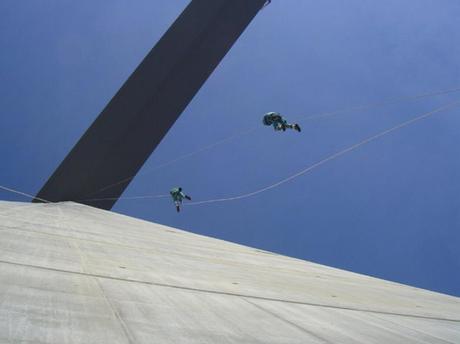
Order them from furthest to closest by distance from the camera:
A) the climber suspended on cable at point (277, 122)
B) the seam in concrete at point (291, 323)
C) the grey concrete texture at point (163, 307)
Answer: the climber suspended on cable at point (277, 122) → the seam in concrete at point (291, 323) → the grey concrete texture at point (163, 307)

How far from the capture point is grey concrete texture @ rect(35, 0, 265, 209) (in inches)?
507

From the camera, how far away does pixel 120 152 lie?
43.5 ft

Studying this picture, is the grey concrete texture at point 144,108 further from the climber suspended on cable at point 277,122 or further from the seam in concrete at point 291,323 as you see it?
the seam in concrete at point 291,323

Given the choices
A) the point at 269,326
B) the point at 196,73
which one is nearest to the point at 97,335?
the point at 269,326

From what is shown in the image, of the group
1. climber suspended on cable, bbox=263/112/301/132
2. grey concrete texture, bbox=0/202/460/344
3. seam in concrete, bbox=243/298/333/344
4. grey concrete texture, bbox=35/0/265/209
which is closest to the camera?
grey concrete texture, bbox=0/202/460/344

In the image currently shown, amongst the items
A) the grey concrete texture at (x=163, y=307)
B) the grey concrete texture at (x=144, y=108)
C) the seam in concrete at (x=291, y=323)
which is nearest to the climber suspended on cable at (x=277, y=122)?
the grey concrete texture at (x=144, y=108)

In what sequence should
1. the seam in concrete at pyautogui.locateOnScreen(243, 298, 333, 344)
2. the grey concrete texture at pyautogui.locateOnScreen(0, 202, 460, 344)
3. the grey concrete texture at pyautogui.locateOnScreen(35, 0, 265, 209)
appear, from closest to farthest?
the grey concrete texture at pyautogui.locateOnScreen(0, 202, 460, 344) < the seam in concrete at pyautogui.locateOnScreen(243, 298, 333, 344) < the grey concrete texture at pyautogui.locateOnScreen(35, 0, 265, 209)

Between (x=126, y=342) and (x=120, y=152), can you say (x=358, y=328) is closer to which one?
(x=126, y=342)

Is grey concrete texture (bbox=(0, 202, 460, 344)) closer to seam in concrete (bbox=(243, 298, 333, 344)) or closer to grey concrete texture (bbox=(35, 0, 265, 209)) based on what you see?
seam in concrete (bbox=(243, 298, 333, 344))

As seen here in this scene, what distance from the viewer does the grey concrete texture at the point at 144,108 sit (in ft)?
42.2

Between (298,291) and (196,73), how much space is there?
11.2 metres

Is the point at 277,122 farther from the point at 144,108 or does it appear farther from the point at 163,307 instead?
the point at 163,307

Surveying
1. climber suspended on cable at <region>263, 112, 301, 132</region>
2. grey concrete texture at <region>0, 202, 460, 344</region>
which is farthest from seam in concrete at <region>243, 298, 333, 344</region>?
climber suspended on cable at <region>263, 112, 301, 132</region>

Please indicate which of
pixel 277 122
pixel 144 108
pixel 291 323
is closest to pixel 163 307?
pixel 291 323
